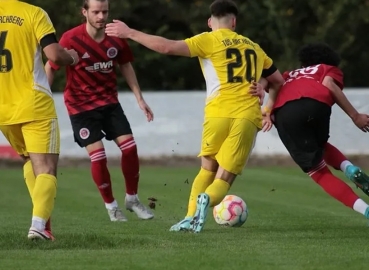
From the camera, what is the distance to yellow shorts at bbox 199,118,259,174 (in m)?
8.83

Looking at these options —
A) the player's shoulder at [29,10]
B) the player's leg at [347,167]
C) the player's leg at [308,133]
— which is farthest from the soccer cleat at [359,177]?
the player's shoulder at [29,10]

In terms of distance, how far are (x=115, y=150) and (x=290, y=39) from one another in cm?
1085

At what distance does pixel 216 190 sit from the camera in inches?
345

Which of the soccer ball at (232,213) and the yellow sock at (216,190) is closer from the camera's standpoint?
the yellow sock at (216,190)

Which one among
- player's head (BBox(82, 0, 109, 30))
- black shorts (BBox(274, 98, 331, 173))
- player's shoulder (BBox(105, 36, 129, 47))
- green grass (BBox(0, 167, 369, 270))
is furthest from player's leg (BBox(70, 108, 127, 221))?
black shorts (BBox(274, 98, 331, 173))

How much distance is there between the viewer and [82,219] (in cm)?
1070

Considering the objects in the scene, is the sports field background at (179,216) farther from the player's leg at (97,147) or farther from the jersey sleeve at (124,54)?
the jersey sleeve at (124,54)

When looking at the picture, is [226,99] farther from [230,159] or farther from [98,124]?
[98,124]

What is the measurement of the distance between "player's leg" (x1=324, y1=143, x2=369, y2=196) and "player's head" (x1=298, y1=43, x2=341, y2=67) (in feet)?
2.55

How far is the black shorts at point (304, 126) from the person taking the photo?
9352mm

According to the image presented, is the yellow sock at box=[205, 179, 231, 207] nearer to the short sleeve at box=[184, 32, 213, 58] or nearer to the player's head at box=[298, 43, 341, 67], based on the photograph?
the short sleeve at box=[184, 32, 213, 58]

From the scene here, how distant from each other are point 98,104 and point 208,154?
6.54 feet

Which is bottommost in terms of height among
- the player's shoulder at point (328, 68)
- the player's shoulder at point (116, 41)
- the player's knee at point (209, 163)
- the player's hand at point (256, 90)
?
the player's knee at point (209, 163)

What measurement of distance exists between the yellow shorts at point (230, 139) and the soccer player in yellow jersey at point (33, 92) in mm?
1442
